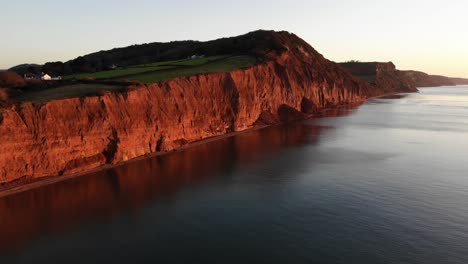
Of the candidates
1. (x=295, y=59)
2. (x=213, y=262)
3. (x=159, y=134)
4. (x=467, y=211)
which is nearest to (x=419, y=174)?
(x=467, y=211)

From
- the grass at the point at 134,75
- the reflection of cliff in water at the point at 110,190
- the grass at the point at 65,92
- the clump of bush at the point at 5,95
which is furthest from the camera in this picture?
the grass at the point at 134,75

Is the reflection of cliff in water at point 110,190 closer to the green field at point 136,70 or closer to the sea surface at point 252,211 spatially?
the sea surface at point 252,211

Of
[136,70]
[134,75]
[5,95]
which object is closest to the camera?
[5,95]

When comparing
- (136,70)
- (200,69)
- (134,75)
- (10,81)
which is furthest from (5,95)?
(200,69)

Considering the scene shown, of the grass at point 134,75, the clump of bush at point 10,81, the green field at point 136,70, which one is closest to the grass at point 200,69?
the grass at point 134,75

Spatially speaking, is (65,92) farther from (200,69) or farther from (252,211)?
(200,69)

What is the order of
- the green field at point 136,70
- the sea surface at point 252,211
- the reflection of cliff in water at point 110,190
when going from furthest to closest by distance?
the green field at point 136,70 → the reflection of cliff in water at point 110,190 → the sea surface at point 252,211
